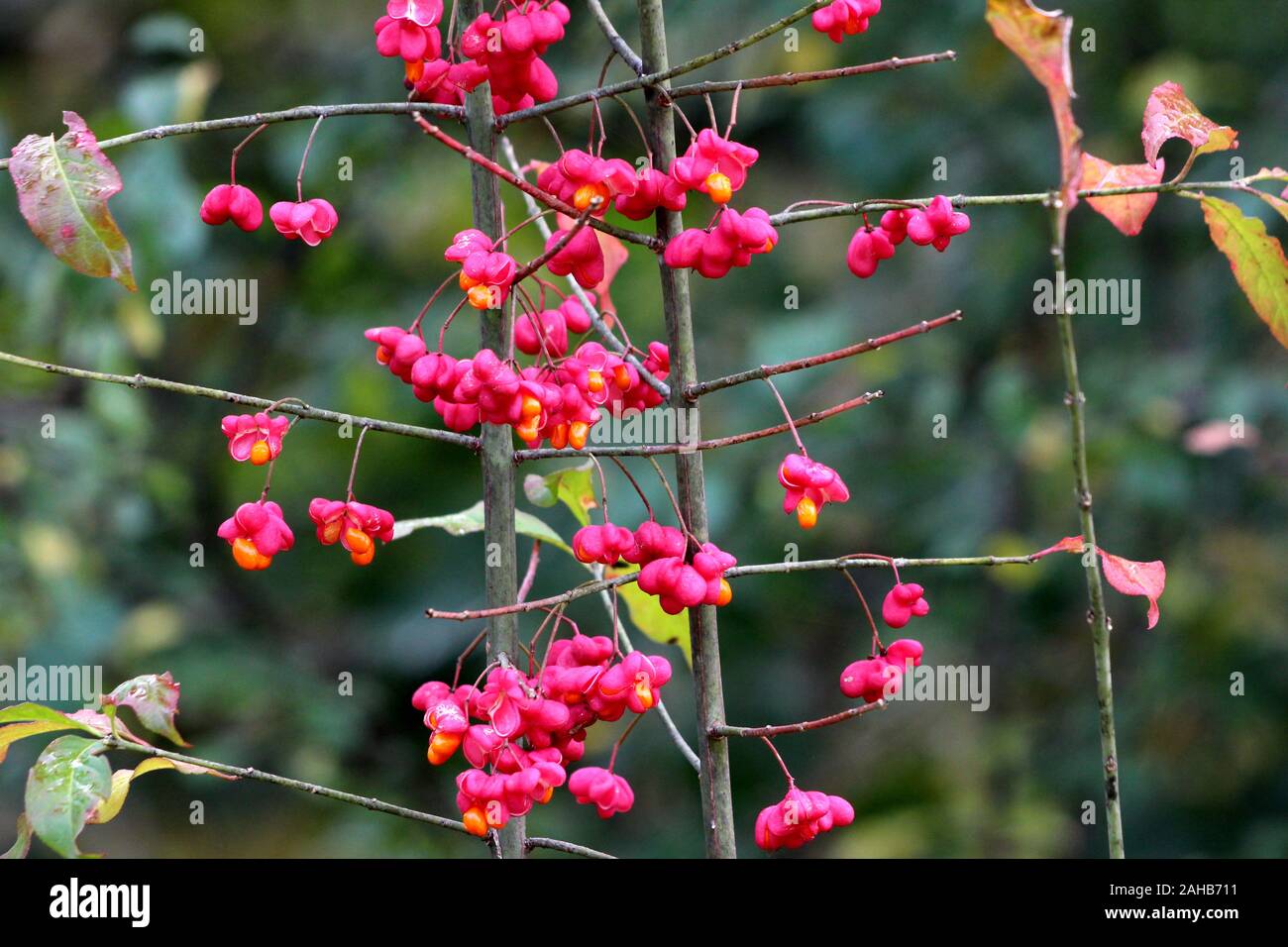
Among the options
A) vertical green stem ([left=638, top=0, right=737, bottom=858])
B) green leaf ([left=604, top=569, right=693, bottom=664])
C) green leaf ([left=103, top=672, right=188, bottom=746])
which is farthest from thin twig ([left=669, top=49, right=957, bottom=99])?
green leaf ([left=103, top=672, right=188, bottom=746])

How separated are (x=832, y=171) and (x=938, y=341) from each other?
0.60m

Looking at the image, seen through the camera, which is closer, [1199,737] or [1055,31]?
[1055,31]

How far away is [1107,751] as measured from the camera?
2.61ft

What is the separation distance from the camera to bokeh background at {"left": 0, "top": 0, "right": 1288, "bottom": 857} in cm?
234

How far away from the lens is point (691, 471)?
0.90 m

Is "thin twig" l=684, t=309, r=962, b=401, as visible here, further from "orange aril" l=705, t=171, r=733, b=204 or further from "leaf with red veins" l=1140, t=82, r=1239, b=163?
"leaf with red veins" l=1140, t=82, r=1239, b=163

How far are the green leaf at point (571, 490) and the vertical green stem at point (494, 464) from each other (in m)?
0.15

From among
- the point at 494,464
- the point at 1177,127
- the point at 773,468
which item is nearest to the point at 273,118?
the point at 494,464

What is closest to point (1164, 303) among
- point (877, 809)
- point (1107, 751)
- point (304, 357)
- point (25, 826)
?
point (877, 809)

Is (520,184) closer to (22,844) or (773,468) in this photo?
(22,844)

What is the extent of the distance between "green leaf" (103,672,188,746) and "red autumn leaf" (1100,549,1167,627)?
2.07ft

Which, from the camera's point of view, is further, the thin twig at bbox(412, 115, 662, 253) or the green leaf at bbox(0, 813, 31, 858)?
the green leaf at bbox(0, 813, 31, 858)

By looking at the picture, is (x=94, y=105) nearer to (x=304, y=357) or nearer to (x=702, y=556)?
(x=304, y=357)
